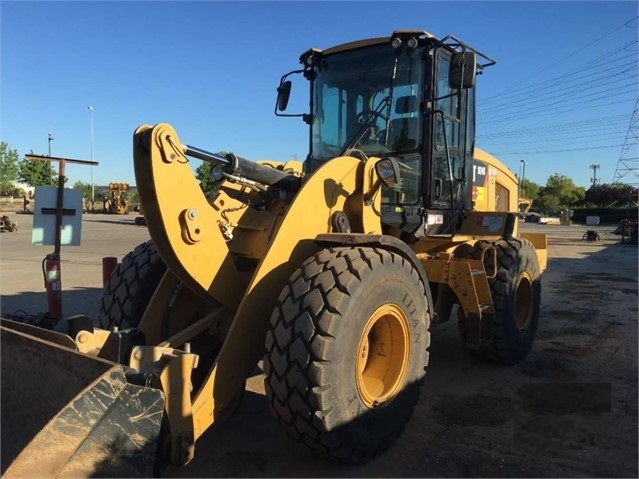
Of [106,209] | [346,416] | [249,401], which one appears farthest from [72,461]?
[106,209]

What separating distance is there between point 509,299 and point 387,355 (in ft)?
7.14

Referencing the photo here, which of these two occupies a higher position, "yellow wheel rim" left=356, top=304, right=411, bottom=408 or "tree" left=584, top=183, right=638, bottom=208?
"tree" left=584, top=183, right=638, bottom=208

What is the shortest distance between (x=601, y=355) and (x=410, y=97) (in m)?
3.71

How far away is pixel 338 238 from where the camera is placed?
3.48 m

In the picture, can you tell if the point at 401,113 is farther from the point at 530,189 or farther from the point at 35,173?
the point at 530,189

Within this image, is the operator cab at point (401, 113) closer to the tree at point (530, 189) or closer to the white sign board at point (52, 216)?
the white sign board at point (52, 216)

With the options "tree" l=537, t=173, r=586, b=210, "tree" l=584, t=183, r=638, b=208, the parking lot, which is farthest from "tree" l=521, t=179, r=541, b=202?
the parking lot

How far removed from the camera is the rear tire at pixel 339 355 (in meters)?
2.94

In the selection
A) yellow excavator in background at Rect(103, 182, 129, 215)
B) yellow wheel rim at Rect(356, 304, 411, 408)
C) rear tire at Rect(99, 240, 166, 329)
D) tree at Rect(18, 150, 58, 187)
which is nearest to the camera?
yellow wheel rim at Rect(356, 304, 411, 408)

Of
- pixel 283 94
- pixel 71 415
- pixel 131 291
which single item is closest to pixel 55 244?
pixel 131 291

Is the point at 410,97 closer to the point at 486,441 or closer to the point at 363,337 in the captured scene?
the point at 363,337

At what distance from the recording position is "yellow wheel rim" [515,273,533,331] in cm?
603

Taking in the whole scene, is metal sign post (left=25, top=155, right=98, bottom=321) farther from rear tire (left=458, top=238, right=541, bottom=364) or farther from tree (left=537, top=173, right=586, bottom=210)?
tree (left=537, top=173, right=586, bottom=210)

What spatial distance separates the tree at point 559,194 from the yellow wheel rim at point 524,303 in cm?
8575
